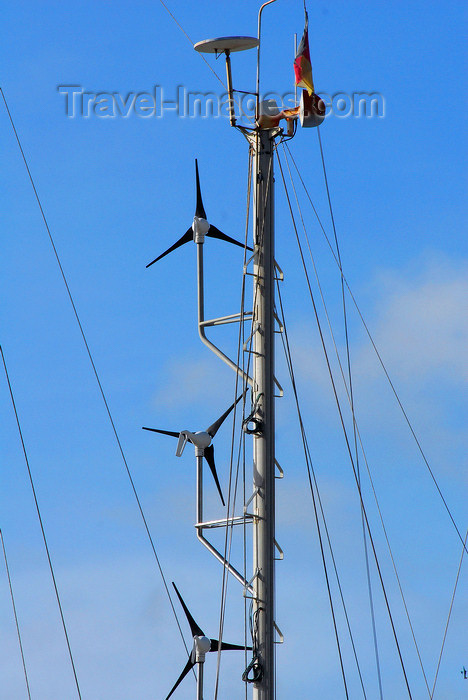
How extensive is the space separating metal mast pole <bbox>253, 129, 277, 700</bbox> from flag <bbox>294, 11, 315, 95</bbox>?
127cm

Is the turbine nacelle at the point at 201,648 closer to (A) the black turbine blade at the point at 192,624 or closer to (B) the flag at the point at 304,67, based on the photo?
(A) the black turbine blade at the point at 192,624

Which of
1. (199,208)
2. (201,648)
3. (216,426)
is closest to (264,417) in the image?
(216,426)

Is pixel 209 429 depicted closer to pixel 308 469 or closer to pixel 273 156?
pixel 308 469

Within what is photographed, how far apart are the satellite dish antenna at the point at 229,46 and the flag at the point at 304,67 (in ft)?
4.28

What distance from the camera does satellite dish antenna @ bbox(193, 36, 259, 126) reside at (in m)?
30.4

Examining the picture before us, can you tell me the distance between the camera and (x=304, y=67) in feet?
103

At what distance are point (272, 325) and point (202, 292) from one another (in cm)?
300

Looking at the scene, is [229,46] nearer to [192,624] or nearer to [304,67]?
[304,67]

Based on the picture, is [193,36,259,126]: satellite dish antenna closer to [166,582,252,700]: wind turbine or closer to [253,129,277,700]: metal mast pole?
[253,129,277,700]: metal mast pole

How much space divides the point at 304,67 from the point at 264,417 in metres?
7.89

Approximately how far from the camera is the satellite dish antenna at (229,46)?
30.4 meters

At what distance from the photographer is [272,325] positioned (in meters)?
29.8

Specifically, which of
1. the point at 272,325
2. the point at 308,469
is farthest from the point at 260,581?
the point at 272,325

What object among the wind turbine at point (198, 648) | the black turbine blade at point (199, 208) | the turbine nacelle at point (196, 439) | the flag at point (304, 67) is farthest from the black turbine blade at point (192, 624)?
the flag at point (304, 67)
